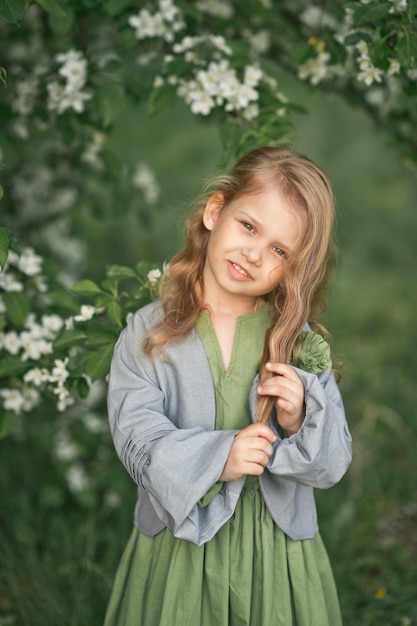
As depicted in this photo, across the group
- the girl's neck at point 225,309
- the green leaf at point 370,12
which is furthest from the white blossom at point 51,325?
the green leaf at point 370,12

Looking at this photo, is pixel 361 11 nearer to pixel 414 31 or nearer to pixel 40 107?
pixel 414 31

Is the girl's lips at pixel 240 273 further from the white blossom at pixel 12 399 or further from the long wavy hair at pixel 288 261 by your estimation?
the white blossom at pixel 12 399

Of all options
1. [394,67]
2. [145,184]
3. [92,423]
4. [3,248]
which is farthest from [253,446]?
[145,184]

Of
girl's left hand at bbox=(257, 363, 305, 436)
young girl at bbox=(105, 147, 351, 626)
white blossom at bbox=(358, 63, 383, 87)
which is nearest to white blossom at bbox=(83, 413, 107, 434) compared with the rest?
young girl at bbox=(105, 147, 351, 626)

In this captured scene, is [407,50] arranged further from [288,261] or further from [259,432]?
[259,432]

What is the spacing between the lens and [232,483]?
1.82 m

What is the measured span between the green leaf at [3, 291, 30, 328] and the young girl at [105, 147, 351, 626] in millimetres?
561

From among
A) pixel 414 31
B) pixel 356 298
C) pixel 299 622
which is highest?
pixel 414 31

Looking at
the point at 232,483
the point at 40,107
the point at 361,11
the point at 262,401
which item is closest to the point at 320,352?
the point at 262,401

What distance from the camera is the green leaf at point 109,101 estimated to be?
2387mm

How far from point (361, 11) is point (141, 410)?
1.21 metres

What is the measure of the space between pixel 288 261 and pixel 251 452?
449 millimetres

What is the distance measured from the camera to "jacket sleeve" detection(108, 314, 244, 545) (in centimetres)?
173

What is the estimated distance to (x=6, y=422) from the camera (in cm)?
240
